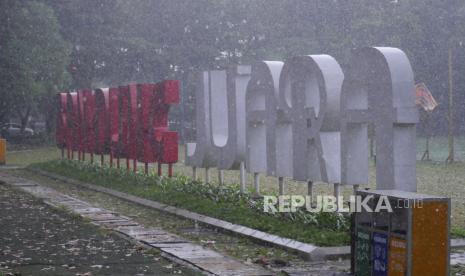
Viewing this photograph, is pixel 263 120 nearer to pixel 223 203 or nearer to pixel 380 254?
pixel 223 203

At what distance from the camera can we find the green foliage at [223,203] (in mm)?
12617

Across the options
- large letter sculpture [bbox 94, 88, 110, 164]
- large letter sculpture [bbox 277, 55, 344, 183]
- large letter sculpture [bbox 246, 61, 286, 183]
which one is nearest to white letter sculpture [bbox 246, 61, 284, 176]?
large letter sculpture [bbox 246, 61, 286, 183]

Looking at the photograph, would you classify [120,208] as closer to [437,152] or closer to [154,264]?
[154,264]

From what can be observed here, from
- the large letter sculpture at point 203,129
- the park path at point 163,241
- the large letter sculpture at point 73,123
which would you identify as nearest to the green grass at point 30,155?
the large letter sculpture at point 73,123

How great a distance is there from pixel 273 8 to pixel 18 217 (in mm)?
40193

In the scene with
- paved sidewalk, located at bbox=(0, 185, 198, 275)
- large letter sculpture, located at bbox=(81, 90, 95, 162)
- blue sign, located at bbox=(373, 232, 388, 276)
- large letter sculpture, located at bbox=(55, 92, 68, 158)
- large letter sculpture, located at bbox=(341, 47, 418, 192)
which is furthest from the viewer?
large letter sculpture, located at bbox=(55, 92, 68, 158)

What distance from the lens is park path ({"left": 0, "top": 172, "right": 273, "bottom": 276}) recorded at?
10.4 meters

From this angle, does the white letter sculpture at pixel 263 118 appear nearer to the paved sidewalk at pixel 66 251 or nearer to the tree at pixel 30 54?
the paved sidewalk at pixel 66 251

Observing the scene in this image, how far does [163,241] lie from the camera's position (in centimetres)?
1278

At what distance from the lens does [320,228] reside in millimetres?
12898

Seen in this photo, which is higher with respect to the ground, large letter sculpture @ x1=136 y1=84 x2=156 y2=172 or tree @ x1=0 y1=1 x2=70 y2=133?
tree @ x1=0 y1=1 x2=70 y2=133

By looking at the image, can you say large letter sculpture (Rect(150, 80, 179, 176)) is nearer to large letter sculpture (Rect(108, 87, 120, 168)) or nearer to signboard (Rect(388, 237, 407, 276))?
large letter sculpture (Rect(108, 87, 120, 168))

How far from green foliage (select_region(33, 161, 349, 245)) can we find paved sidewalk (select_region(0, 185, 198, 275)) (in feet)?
7.87

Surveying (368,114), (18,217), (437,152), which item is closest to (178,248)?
(368,114)
